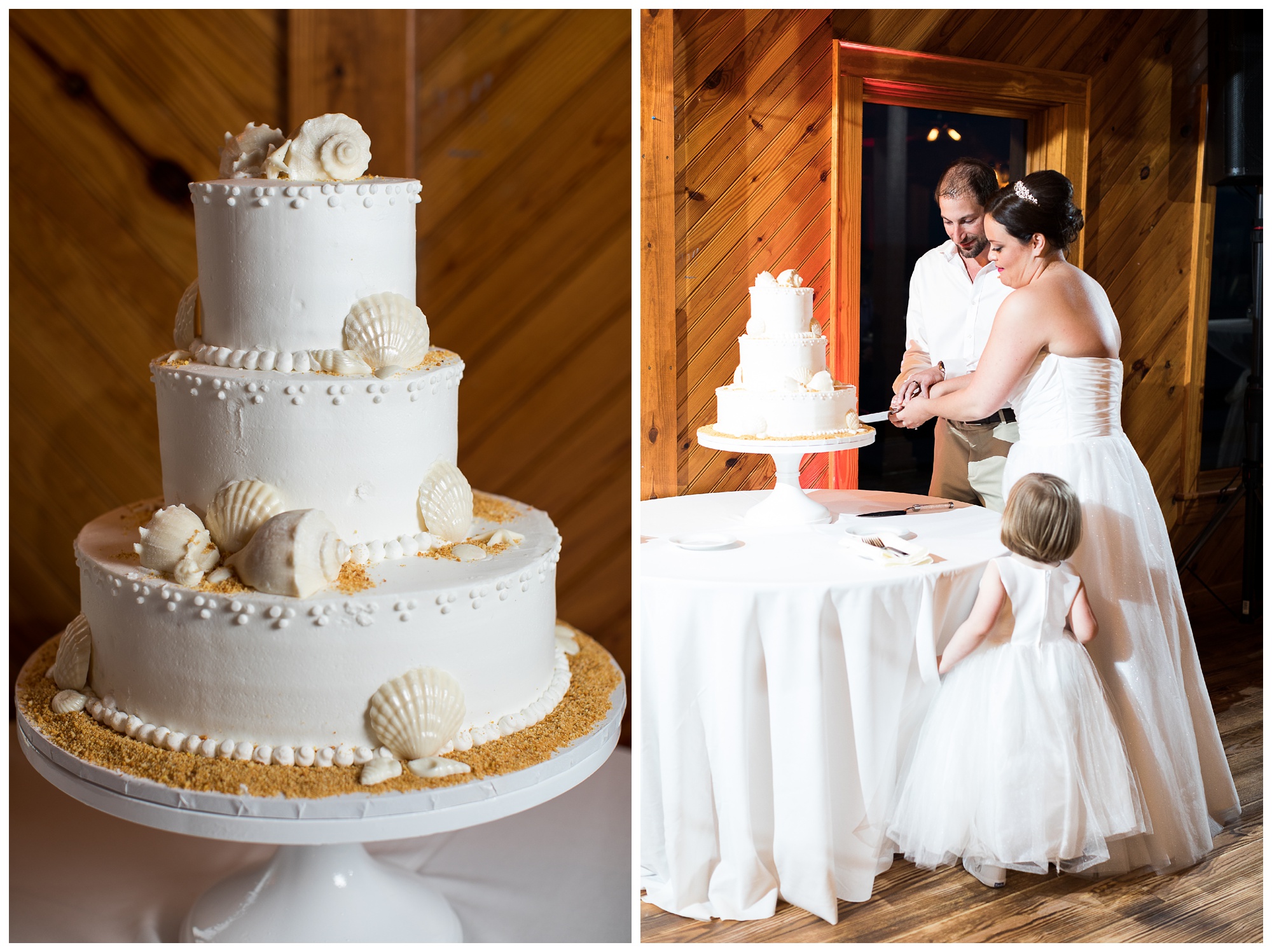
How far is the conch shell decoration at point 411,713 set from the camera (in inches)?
71.7

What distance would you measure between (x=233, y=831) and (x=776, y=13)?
167 cm

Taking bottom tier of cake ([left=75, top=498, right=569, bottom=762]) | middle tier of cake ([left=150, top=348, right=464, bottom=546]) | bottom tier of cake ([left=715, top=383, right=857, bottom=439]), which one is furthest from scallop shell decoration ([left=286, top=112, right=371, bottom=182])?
bottom tier of cake ([left=715, top=383, right=857, bottom=439])

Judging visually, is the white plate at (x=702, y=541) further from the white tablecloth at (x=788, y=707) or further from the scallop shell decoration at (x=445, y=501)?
the scallop shell decoration at (x=445, y=501)

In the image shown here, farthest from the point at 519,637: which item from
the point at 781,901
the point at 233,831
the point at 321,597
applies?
the point at 781,901

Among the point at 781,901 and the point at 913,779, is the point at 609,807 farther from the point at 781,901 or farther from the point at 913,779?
the point at 913,779

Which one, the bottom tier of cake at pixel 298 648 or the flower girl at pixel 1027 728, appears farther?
the flower girl at pixel 1027 728

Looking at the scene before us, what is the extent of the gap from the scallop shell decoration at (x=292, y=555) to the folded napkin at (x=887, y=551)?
0.97m

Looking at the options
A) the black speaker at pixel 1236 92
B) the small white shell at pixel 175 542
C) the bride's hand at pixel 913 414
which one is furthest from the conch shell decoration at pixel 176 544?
the black speaker at pixel 1236 92

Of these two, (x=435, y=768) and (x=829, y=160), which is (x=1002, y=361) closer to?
(x=829, y=160)

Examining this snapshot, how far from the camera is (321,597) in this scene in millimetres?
1782

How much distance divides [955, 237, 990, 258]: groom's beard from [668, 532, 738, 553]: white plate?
705mm

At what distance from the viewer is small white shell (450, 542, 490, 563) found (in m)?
2.01

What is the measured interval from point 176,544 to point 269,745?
1.24ft

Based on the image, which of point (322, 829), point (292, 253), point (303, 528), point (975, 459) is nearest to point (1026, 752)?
point (975, 459)
